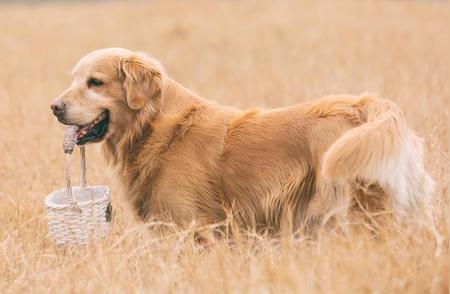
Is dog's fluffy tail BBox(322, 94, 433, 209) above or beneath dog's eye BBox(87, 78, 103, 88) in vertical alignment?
beneath

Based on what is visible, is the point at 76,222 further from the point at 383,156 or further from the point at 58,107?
the point at 383,156

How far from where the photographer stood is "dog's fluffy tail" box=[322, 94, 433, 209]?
10.9 ft

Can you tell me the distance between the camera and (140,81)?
4.18 metres

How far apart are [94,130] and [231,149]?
872 mm

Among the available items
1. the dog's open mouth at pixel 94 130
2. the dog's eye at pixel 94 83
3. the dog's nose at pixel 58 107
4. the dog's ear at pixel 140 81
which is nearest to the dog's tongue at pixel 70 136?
the dog's open mouth at pixel 94 130

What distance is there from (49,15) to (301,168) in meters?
16.7

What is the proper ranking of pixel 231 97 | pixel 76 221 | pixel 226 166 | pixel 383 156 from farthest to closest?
pixel 231 97 → pixel 76 221 → pixel 226 166 → pixel 383 156

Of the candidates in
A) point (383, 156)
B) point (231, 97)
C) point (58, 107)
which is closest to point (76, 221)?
point (58, 107)

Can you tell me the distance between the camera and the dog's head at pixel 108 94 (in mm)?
4160

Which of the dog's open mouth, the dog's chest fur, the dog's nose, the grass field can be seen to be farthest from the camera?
the dog's open mouth

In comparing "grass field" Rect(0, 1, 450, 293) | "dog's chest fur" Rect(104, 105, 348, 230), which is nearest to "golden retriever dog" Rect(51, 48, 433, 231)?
"dog's chest fur" Rect(104, 105, 348, 230)

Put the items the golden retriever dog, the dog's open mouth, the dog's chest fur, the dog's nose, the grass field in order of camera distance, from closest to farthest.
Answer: the grass field
the golden retriever dog
the dog's chest fur
the dog's nose
the dog's open mouth

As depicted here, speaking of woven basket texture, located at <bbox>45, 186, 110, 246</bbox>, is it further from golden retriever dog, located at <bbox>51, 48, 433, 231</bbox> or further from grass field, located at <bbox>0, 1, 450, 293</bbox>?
golden retriever dog, located at <bbox>51, 48, 433, 231</bbox>

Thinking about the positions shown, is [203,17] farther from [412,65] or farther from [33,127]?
[33,127]
